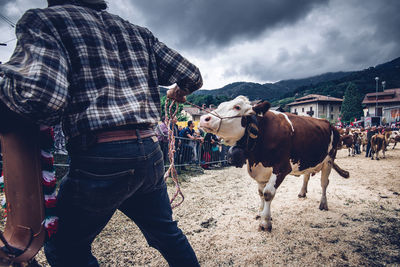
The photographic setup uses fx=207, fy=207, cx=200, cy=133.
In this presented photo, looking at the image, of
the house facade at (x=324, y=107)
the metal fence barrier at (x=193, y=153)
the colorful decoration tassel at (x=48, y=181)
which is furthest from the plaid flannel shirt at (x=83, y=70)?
the house facade at (x=324, y=107)

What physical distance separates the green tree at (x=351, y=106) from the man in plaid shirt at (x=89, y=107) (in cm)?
6889

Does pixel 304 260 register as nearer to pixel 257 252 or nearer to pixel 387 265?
pixel 257 252

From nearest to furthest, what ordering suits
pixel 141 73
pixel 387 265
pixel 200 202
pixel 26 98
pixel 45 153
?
pixel 26 98 < pixel 45 153 < pixel 141 73 < pixel 387 265 < pixel 200 202

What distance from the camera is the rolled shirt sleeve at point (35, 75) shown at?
77cm

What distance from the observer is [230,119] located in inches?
99.9

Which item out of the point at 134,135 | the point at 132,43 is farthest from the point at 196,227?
the point at 132,43

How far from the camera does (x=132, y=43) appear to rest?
122cm

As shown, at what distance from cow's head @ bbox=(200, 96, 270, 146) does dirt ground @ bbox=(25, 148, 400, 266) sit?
4.43ft

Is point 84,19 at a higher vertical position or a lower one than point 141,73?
higher

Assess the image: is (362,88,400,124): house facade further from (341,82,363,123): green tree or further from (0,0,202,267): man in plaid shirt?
(0,0,202,267): man in plaid shirt

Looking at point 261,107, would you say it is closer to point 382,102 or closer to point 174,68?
point 174,68

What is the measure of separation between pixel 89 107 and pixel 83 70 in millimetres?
192

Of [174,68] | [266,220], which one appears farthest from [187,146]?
[174,68]

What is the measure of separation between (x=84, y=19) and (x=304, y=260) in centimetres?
288
